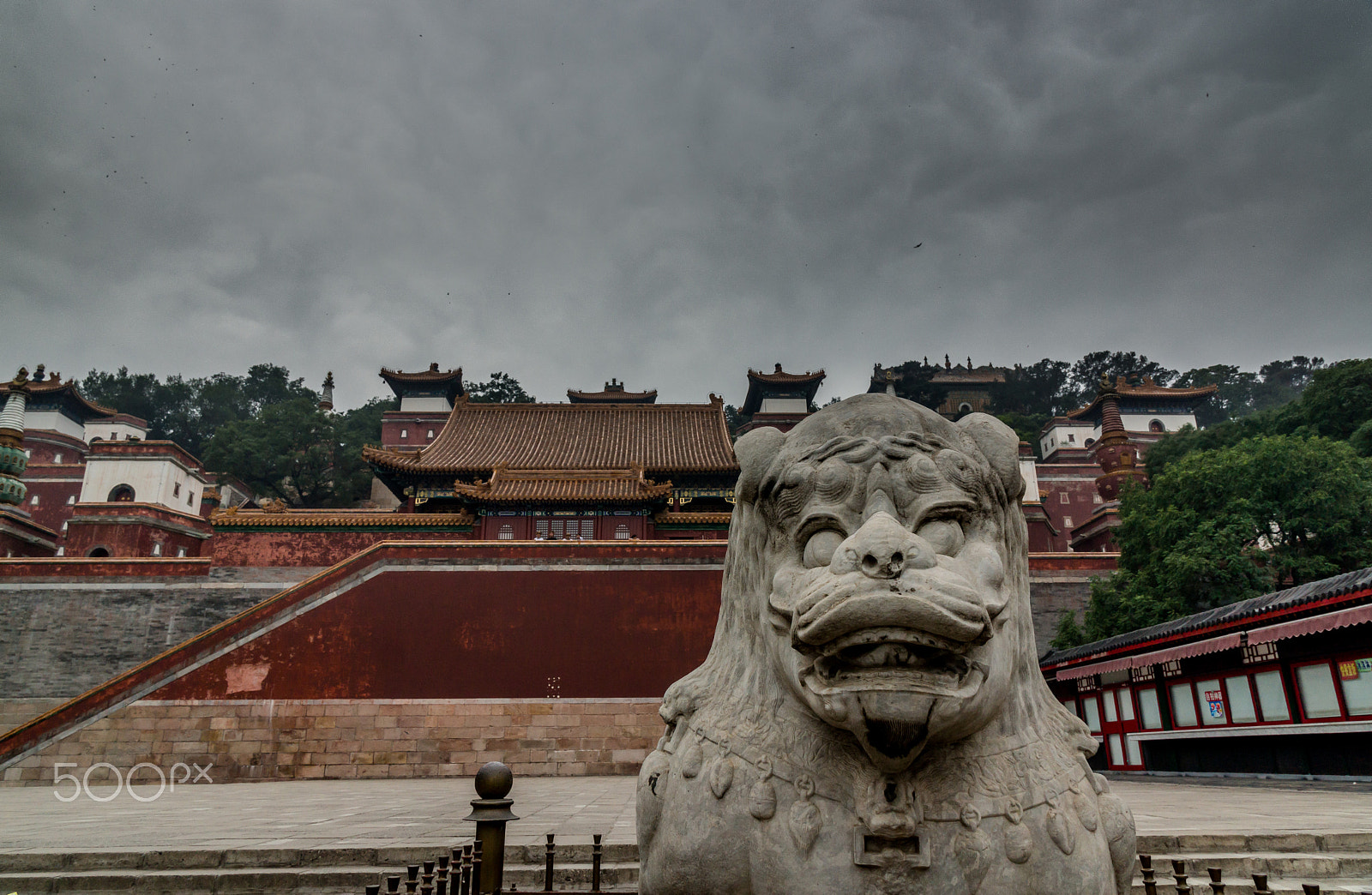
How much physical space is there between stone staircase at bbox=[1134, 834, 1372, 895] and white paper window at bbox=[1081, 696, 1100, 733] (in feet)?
28.5

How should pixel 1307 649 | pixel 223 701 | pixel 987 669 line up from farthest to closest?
pixel 223 701, pixel 1307 649, pixel 987 669

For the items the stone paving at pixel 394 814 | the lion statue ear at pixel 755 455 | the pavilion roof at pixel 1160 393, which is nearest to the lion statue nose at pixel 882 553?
the lion statue ear at pixel 755 455

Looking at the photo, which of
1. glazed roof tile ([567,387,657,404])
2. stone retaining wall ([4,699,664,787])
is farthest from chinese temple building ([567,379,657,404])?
stone retaining wall ([4,699,664,787])

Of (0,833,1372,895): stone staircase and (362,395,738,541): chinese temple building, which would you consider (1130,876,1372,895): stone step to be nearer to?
(0,833,1372,895): stone staircase

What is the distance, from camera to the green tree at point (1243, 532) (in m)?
13.3

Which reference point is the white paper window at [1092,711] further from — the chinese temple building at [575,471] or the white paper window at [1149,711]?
the chinese temple building at [575,471]

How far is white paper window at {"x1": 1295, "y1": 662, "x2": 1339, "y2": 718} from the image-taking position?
8.70 metres

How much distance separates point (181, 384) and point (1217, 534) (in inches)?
2227

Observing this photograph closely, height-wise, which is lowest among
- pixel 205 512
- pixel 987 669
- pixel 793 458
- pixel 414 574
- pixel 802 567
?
pixel 987 669

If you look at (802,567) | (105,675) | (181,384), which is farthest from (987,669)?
(181,384)

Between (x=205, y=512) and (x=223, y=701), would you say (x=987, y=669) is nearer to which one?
(x=223, y=701)

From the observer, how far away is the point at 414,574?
14477 millimetres

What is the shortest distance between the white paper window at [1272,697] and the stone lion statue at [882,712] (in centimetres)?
961

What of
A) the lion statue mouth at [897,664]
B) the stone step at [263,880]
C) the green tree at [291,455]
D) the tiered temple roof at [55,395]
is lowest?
the stone step at [263,880]
